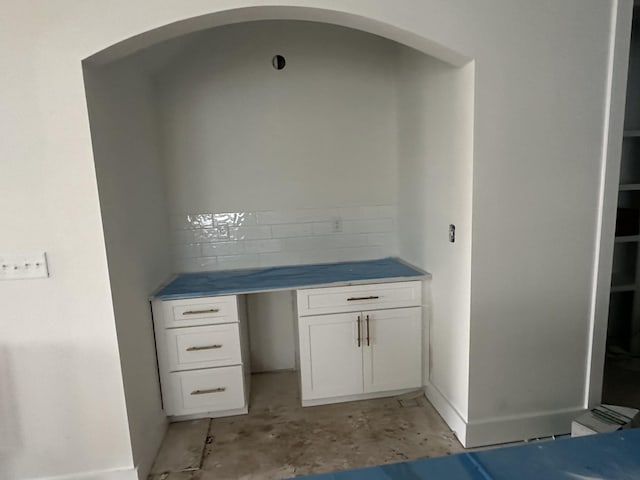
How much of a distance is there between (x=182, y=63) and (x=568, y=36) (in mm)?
2311

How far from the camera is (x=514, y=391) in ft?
7.27

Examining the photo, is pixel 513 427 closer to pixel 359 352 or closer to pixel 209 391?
pixel 359 352

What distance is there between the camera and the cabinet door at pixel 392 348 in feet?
8.54

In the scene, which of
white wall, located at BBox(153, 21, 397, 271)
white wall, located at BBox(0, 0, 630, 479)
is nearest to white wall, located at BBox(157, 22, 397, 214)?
white wall, located at BBox(153, 21, 397, 271)

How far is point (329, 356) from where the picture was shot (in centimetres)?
259

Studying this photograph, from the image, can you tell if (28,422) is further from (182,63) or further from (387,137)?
(387,137)

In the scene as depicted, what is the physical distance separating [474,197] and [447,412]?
1314 millimetres

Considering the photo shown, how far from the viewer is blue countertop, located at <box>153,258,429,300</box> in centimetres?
248

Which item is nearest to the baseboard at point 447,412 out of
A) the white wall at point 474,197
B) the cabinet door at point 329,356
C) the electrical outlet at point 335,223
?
the white wall at point 474,197

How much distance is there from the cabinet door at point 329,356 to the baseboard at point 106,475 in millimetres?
1050

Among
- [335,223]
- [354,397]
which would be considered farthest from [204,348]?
[335,223]

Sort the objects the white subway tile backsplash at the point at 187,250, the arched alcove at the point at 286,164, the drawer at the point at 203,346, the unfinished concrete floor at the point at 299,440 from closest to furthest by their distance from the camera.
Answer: the unfinished concrete floor at the point at 299,440
the arched alcove at the point at 286,164
the drawer at the point at 203,346
the white subway tile backsplash at the point at 187,250

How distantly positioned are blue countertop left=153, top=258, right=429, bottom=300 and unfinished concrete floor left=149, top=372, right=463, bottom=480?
0.84 m

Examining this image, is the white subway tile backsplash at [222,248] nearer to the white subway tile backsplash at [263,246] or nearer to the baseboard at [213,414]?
the white subway tile backsplash at [263,246]
